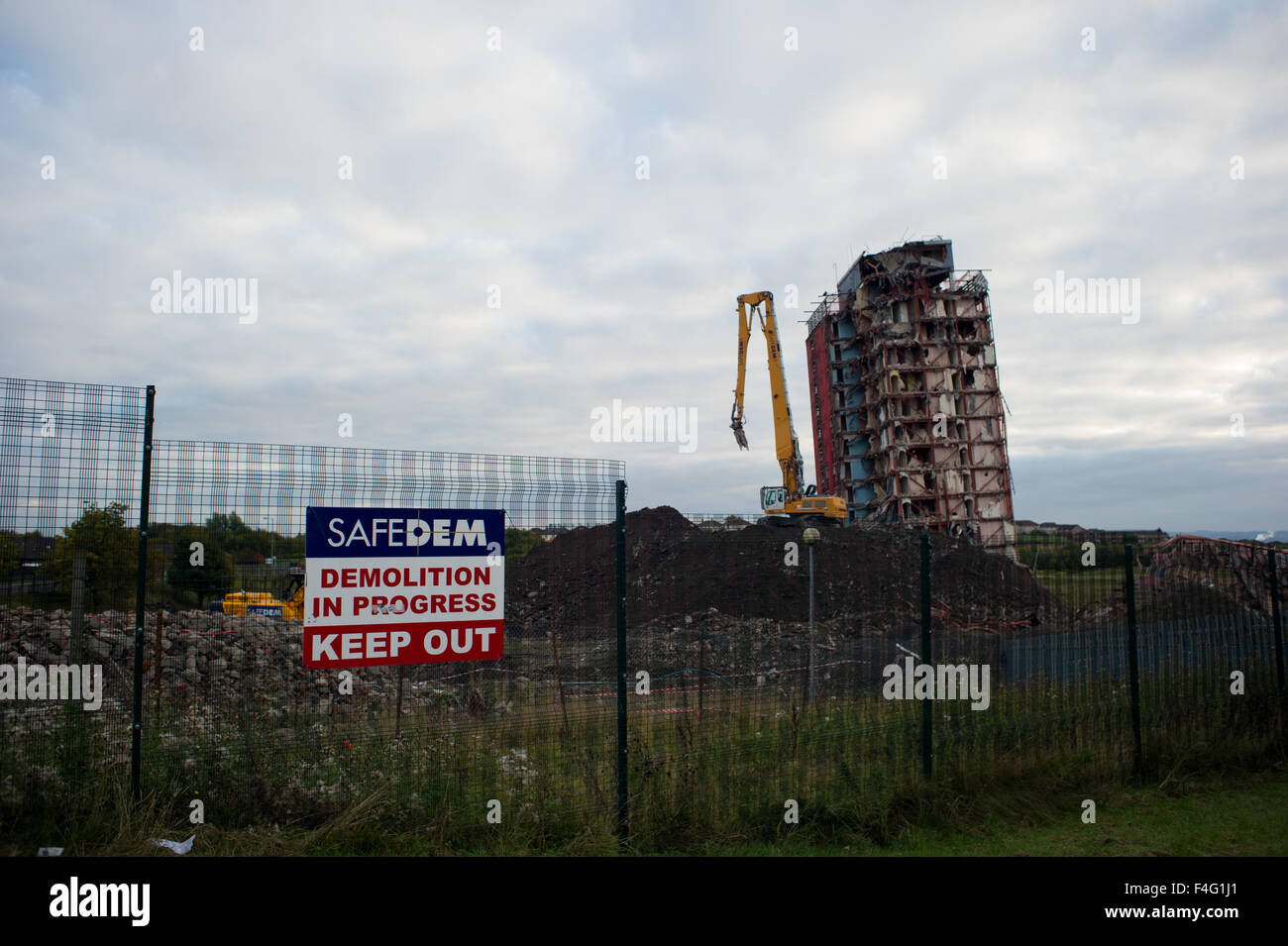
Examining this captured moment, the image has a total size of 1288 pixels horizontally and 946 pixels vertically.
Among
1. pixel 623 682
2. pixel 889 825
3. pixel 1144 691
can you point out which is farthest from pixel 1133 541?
pixel 623 682

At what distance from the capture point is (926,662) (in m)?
6.94

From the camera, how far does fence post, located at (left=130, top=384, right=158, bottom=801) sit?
4.98 m

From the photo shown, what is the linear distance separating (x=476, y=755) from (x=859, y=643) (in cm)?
367

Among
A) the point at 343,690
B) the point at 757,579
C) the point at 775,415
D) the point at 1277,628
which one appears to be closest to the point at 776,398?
the point at 775,415

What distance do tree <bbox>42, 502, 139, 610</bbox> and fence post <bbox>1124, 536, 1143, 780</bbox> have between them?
27.4ft

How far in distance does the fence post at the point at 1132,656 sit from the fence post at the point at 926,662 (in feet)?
7.97

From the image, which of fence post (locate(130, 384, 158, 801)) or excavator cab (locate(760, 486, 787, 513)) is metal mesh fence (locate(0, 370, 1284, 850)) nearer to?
fence post (locate(130, 384, 158, 801))

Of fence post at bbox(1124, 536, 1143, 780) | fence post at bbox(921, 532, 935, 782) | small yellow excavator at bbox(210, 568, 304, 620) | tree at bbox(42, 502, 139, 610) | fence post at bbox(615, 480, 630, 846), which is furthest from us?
fence post at bbox(1124, 536, 1143, 780)

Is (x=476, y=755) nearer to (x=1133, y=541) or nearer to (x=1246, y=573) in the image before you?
(x=1133, y=541)

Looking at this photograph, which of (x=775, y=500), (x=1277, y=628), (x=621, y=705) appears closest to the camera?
(x=621, y=705)

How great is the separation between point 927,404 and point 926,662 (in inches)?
883

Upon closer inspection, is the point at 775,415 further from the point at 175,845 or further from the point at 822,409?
the point at 175,845

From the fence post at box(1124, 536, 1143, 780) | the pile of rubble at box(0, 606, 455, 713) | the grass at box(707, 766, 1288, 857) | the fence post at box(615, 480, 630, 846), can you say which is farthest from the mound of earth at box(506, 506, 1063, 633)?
the grass at box(707, 766, 1288, 857)

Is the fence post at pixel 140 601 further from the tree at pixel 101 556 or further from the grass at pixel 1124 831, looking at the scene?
the grass at pixel 1124 831
